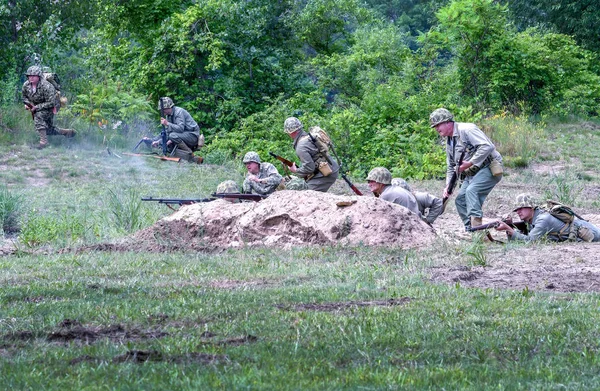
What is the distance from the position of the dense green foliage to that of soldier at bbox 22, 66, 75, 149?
1.90 meters

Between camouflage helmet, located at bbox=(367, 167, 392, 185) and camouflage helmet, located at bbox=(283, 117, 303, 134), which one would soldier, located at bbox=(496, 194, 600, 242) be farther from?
camouflage helmet, located at bbox=(283, 117, 303, 134)

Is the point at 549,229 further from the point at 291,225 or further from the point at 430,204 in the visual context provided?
the point at 291,225

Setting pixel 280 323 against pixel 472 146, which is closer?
pixel 280 323

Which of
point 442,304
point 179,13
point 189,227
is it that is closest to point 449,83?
point 179,13

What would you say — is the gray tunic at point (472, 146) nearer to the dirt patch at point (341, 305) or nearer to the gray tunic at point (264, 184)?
the gray tunic at point (264, 184)

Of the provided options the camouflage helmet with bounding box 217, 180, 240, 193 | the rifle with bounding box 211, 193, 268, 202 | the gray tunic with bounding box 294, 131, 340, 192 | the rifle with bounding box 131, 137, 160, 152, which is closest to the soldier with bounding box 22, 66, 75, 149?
the rifle with bounding box 131, 137, 160, 152

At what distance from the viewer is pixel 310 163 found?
16.2 metres

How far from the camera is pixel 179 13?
31.5 metres

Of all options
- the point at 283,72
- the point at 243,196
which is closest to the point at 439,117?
the point at 243,196

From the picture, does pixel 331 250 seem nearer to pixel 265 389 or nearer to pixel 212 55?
pixel 265 389

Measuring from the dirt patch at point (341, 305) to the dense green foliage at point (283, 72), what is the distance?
48.9 ft

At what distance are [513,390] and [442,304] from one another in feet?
A: 9.11

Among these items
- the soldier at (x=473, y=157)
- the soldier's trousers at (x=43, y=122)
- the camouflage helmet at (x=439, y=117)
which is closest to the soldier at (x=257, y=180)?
the soldier at (x=473, y=157)

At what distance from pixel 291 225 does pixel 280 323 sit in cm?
608
